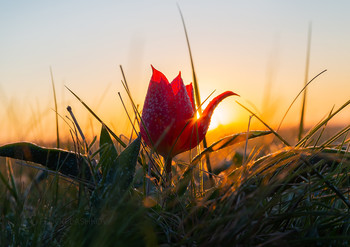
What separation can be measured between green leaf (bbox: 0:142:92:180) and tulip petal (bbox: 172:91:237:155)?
0.29 m

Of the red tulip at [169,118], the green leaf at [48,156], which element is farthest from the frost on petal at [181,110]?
the green leaf at [48,156]

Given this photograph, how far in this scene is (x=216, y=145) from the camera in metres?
1.18

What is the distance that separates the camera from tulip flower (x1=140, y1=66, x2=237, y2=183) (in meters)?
1.06

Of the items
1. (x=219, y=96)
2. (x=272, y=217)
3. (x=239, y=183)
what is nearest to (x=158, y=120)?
(x=219, y=96)

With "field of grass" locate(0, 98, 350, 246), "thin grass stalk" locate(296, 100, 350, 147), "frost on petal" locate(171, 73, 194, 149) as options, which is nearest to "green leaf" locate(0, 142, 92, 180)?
"field of grass" locate(0, 98, 350, 246)

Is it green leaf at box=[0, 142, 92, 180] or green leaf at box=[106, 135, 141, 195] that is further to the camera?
green leaf at box=[0, 142, 92, 180]

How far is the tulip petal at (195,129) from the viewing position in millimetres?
1091

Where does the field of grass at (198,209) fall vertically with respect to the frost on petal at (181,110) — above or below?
below

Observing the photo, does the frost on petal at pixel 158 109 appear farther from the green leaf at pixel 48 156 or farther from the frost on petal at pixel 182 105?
the green leaf at pixel 48 156

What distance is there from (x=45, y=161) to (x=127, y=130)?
0.45 m

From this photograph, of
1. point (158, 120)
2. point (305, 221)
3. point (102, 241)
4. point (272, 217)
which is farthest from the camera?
point (158, 120)

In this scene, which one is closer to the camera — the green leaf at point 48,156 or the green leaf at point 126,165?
the green leaf at point 126,165

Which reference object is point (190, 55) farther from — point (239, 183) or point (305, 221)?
point (305, 221)

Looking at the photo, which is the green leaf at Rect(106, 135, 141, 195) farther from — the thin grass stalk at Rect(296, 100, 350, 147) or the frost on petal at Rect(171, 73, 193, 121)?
the thin grass stalk at Rect(296, 100, 350, 147)
